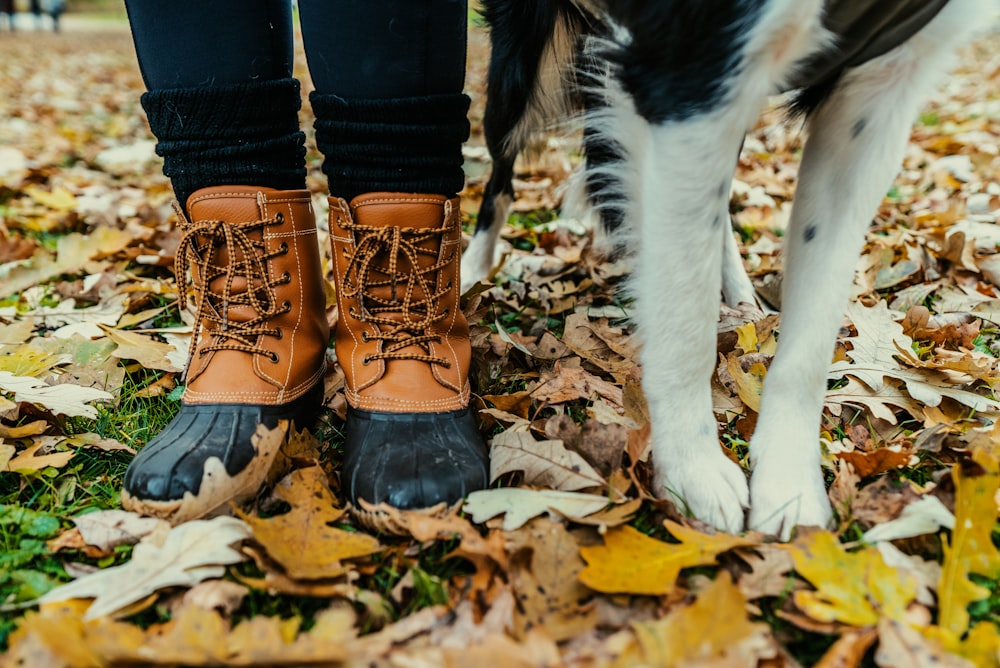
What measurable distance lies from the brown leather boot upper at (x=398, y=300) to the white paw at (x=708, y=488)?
0.43 meters

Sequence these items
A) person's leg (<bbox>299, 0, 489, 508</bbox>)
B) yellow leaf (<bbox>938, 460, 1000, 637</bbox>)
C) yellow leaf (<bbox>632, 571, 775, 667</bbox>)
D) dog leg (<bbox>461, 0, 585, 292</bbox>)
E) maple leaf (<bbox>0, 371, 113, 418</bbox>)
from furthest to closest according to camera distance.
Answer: dog leg (<bbox>461, 0, 585, 292</bbox>) → maple leaf (<bbox>0, 371, 113, 418</bbox>) → person's leg (<bbox>299, 0, 489, 508</bbox>) → yellow leaf (<bbox>938, 460, 1000, 637</bbox>) → yellow leaf (<bbox>632, 571, 775, 667</bbox>)

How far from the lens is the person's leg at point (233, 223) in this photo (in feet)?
4.50

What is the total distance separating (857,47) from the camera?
3.92ft

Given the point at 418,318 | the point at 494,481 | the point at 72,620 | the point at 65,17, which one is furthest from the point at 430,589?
the point at 65,17

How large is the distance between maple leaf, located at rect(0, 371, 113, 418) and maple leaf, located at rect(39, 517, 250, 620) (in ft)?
1.73

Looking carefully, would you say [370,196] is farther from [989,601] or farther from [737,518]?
[989,601]

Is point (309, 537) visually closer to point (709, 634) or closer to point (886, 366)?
point (709, 634)

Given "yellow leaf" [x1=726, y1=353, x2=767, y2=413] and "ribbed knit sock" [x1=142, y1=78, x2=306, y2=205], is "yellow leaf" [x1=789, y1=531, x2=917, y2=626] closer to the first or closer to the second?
"yellow leaf" [x1=726, y1=353, x2=767, y2=413]

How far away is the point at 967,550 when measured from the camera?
1.08 meters

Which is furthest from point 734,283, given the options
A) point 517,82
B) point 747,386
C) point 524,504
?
point 524,504

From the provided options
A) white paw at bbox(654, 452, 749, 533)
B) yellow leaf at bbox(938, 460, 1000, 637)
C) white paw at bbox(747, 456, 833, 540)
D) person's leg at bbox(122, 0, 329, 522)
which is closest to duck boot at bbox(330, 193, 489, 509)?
person's leg at bbox(122, 0, 329, 522)

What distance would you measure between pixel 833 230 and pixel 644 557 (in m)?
0.68

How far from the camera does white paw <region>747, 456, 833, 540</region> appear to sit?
1.21m

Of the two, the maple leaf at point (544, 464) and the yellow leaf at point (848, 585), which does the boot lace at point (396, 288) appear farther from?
the yellow leaf at point (848, 585)
